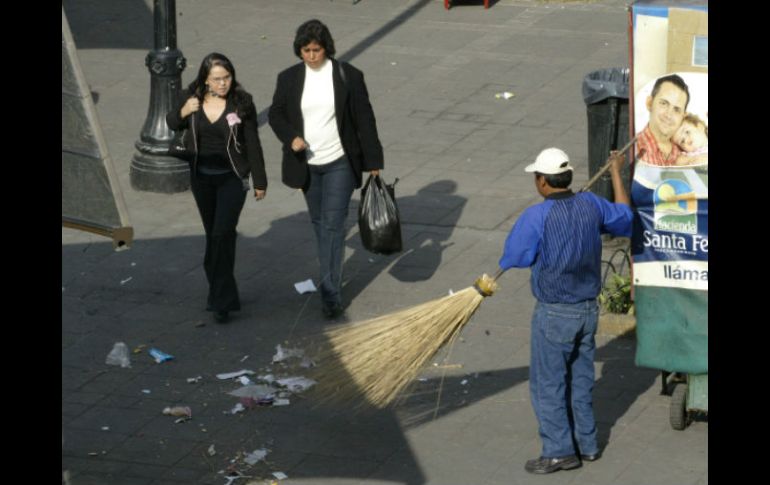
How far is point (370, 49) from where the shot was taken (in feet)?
54.7

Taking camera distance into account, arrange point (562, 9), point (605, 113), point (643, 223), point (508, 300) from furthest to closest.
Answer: point (562, 9)
point (605, 113)
point (508, 300)
point (643, 223)

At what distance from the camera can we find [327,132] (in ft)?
30.8

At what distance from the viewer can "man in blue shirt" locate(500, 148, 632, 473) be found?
282 inches

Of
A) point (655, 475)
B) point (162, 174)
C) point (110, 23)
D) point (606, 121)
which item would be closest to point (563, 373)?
point (655, 475)

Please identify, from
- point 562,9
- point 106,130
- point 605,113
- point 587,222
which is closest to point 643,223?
point 587,222

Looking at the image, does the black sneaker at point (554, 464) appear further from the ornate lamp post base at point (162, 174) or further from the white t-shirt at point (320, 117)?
the ornate lamp post base at point (162, 174)

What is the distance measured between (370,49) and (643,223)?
9.27m

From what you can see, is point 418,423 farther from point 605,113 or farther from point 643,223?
point 605,113

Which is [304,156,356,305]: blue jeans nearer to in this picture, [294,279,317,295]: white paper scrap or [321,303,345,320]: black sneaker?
[321,303,345,320]: black sneaker

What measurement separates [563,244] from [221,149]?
2932mm

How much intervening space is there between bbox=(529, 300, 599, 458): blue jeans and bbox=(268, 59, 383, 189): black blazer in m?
2.44

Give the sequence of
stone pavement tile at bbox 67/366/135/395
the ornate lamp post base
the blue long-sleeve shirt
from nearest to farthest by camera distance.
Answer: the blue long-sleeve shirt, stone pavement tile at bbox 67/366/135/395, the ornate lamp post base

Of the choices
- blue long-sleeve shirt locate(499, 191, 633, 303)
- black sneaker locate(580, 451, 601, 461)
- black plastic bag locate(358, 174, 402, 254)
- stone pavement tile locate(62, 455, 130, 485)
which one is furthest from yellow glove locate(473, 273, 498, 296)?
black plastic bag locate(358, 174, 402, 254)

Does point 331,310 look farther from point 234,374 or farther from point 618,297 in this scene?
point 618,297
